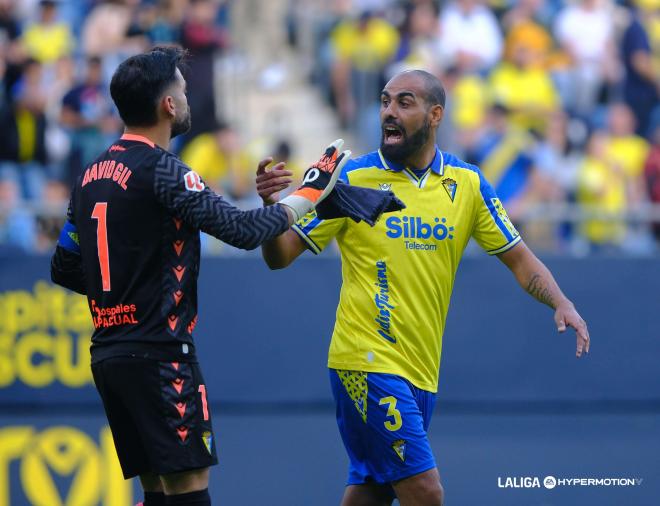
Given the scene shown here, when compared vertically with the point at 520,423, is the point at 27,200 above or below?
above

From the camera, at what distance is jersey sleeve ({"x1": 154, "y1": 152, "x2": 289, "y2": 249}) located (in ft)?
15.9

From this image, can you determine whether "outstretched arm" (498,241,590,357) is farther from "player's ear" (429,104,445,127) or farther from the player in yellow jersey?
"player's ear" (429,104,445,127)

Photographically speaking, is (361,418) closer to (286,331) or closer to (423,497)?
(423,497)

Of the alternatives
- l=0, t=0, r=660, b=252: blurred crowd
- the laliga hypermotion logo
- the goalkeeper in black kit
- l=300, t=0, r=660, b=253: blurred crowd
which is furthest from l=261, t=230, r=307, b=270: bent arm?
l=300, t=0, r=660, b=253: blurred crowd

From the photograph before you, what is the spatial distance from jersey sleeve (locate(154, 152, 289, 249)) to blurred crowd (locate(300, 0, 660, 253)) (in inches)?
233

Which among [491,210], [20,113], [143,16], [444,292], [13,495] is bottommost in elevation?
→ [13,495]

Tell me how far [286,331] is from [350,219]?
312 centimetres

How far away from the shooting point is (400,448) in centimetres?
563

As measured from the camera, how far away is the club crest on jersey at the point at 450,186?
5943 mm

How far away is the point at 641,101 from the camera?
13180 millimetres

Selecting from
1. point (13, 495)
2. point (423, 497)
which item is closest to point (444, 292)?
point (423, 497)

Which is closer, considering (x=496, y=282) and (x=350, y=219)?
(x=350, y=219)

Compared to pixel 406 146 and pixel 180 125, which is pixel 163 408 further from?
pixel 406 146

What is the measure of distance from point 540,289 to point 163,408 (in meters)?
2.14
